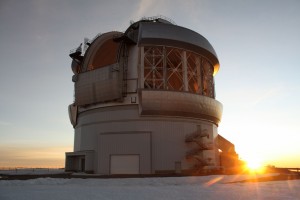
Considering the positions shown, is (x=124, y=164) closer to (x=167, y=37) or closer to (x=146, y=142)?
(x=146, y=142)

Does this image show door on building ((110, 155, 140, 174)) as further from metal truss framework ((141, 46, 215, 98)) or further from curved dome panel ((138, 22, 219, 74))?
curved dome panel ((138, 22, 219, 74))

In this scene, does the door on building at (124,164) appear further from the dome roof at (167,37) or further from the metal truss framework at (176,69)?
the dome roof at (167,37)

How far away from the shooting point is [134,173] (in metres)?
36.1

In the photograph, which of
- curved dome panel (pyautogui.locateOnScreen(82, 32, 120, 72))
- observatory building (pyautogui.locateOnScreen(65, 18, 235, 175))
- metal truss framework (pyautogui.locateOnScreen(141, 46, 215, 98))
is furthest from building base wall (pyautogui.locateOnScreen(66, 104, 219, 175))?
curved dome panel (pyautogui.locateOnScreen(82, 32, 120, 72))

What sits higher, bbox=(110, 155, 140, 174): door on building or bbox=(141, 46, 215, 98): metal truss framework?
bbox=(141, 46, 215, 98): metal truss framework

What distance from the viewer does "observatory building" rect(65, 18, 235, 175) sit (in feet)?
121

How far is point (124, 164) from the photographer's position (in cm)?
3672

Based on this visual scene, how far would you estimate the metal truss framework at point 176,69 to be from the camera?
39312mm

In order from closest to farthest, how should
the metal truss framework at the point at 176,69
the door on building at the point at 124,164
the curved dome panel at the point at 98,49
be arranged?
the door on building at the point at 124,164 → the metal truss framework at the point at 176,69 → the curved dome panel at the point at 98,49

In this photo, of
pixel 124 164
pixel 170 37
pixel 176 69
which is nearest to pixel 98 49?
pixel 170 37

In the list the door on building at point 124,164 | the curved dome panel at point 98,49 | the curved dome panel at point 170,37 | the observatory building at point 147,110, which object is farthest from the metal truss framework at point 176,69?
the door on building at point 124,164

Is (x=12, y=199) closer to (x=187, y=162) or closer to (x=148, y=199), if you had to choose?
(x=148, y=199)

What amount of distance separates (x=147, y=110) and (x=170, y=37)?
36.3 ft

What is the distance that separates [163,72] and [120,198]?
84.0ft
